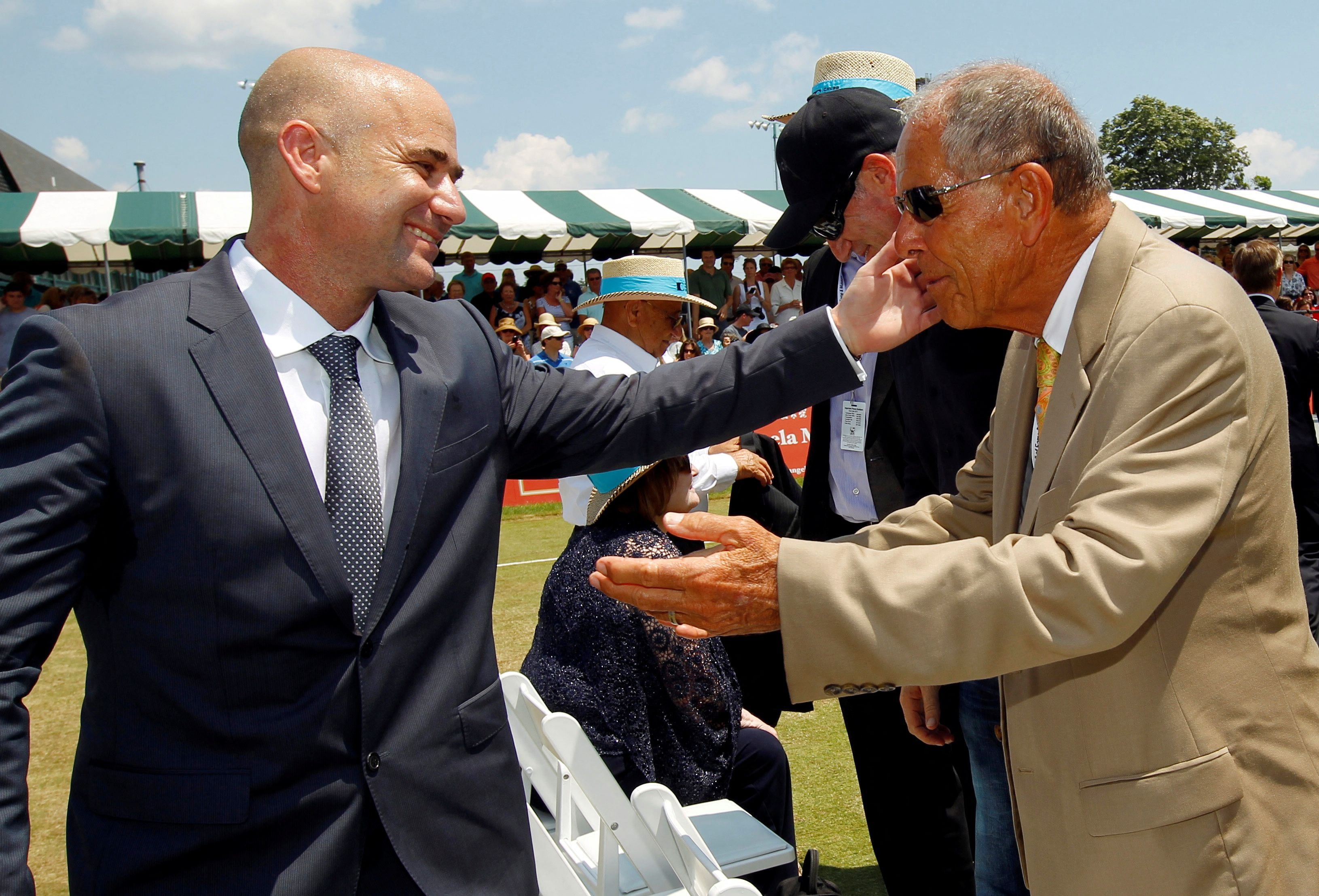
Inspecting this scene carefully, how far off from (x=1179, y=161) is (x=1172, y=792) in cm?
8042

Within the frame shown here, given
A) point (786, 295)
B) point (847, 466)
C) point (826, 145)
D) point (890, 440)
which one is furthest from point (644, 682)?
point (786, 295)

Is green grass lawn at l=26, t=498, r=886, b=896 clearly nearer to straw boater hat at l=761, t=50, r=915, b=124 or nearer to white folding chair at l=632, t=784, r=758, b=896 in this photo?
white folding chair at l=632, t=784, r=758, b=896

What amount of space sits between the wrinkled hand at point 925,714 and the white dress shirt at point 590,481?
1282 millimetres

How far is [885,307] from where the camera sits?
2.32 metres

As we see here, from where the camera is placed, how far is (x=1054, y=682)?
6.26 ft

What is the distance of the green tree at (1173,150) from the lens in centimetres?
6969

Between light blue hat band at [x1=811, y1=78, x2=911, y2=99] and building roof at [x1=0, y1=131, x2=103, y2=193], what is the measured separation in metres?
42.0

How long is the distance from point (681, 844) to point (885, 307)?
1.47m

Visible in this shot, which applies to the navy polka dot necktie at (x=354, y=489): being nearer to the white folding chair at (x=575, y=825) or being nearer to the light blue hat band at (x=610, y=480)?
the white folding chair at (x=575, y=825)

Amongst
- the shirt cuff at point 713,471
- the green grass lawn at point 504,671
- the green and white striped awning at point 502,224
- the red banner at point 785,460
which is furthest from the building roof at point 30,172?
the shirt cuff at point 713,471

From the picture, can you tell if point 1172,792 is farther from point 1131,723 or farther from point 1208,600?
point 1208,600

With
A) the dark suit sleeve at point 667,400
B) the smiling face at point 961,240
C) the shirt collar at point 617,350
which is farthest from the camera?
the shirt collar at point 617,350

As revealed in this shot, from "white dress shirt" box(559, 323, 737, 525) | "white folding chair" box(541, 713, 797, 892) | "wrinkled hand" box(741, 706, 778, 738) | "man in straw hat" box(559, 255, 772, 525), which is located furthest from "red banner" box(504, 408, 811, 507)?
"white folding chair" box(541, 713, 797, 892)

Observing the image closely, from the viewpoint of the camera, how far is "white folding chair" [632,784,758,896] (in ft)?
8.21
